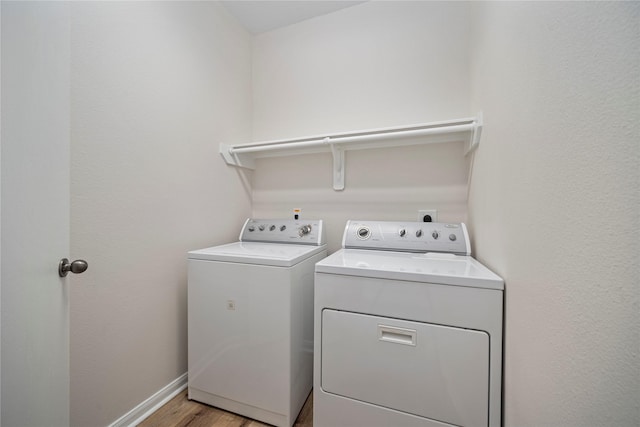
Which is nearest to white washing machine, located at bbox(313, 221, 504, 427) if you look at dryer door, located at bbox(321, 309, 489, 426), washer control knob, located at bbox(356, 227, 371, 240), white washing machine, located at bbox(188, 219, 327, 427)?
dryer door, located at bbox(321, 309, 489, 426)

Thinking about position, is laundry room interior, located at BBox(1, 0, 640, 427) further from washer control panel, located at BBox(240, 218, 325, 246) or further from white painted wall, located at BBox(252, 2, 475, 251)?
washer control panel, located at BBox(240, 218, 325, 246)

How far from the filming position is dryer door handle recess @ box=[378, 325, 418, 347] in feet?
3.05

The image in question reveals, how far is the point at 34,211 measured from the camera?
644 millimetres

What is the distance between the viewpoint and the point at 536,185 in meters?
0.65

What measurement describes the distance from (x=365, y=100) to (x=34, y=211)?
70.9 inches

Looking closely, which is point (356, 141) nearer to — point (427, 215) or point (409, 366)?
point (427, 215)

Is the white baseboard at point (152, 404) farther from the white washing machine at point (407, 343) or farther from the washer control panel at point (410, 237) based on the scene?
the washer control panel at point (410, 237)

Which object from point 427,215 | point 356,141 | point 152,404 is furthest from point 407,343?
point 152,404

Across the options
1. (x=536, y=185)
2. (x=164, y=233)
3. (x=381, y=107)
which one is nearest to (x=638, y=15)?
(x=536, y=185)

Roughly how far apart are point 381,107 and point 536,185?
4.32 ft

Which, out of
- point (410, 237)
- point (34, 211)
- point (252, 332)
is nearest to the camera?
point (34, 211)

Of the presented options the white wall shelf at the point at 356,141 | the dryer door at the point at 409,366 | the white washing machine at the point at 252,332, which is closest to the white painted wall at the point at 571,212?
the dryer door at the point at 409,366

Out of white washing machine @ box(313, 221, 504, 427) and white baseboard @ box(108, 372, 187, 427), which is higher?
white washing machine @ box(313, 221, 504, 427)

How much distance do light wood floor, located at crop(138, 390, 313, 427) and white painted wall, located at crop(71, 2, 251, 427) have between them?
0.41ft
